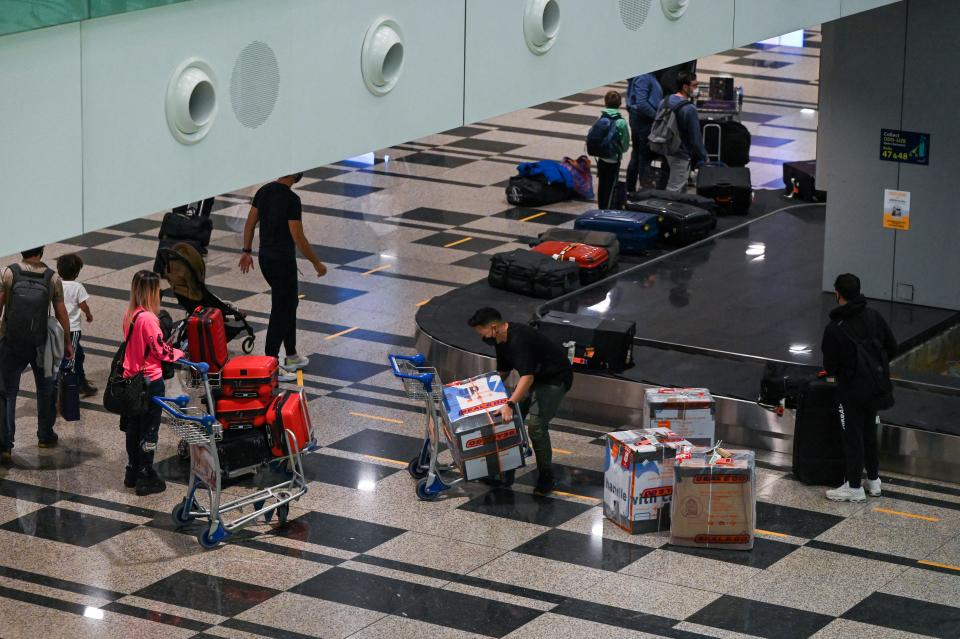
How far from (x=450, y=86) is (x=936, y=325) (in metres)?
6.68

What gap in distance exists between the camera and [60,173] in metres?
5.59

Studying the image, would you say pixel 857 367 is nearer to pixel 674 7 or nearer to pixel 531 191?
pixel 674 7

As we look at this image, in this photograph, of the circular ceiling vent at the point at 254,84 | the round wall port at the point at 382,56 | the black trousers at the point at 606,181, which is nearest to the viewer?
the circular ceiling vent at the point at 254,84

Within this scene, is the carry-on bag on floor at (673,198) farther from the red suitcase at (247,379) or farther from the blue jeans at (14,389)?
the blue jeans at (14,389)

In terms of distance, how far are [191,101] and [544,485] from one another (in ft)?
15.1

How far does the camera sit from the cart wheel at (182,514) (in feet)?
30.8

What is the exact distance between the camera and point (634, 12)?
8.70 m

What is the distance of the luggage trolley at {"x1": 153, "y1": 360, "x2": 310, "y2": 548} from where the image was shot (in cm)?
891

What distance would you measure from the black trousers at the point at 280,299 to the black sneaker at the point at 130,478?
223cm

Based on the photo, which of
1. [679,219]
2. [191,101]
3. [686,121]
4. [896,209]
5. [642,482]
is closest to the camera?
[191,101]

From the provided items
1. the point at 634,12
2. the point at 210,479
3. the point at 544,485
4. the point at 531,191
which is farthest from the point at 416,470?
the point at 531,191

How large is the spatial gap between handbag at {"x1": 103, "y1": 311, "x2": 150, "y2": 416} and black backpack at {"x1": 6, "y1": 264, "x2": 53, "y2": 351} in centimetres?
88

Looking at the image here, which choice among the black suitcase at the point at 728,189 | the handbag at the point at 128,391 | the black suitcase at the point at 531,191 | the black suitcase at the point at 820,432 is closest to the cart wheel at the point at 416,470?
the handbag at the point at 128,391

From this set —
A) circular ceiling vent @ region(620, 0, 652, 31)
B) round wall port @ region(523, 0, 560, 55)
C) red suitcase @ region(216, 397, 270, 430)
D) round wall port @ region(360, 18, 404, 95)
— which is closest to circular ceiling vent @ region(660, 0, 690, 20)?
circular ceiling vent @ region(620, 0, 652, 31)
